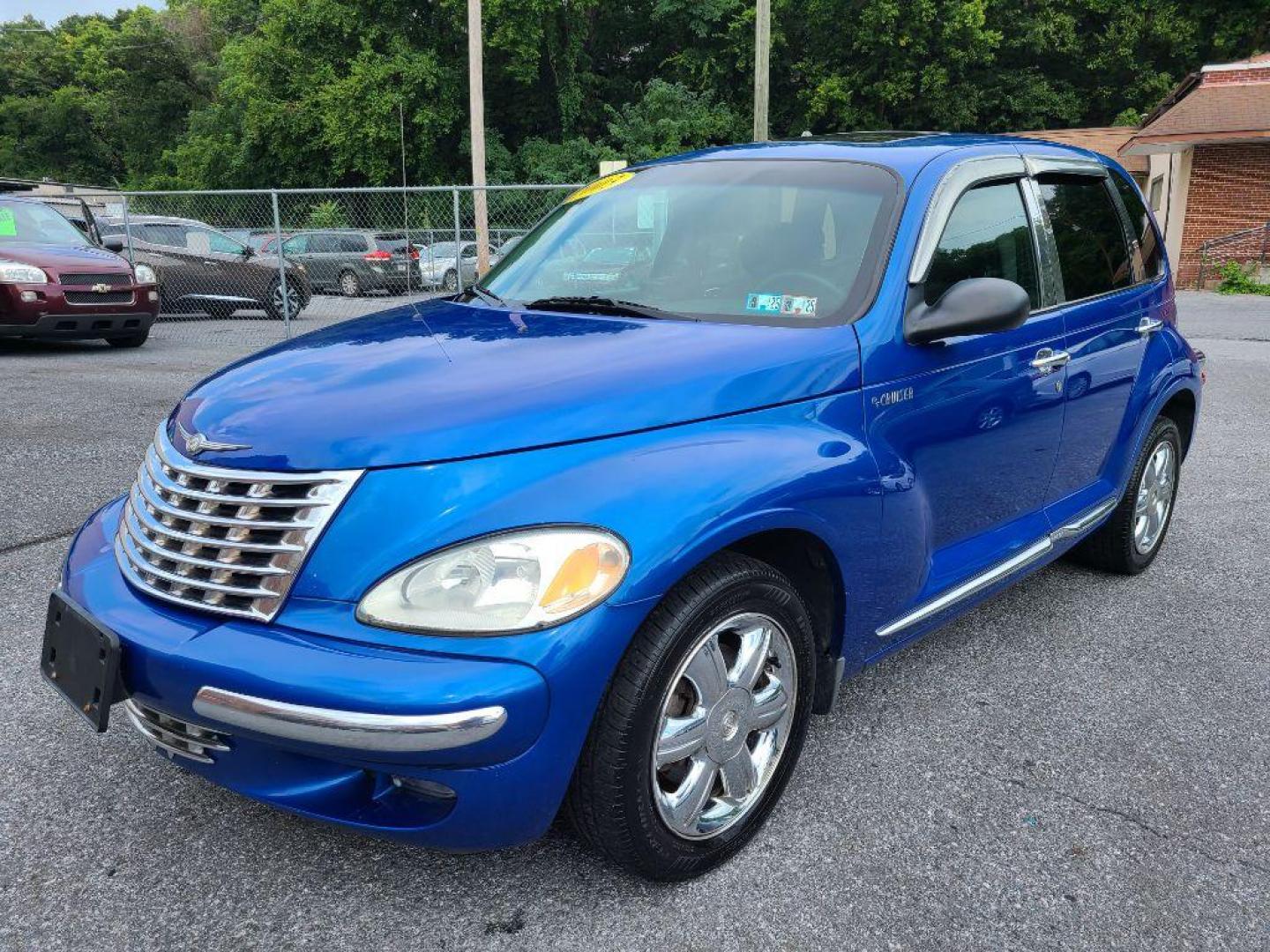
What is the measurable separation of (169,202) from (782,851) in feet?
54.8

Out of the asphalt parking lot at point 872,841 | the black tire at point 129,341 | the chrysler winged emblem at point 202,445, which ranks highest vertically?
the chrysler winged emblem at point 202,445

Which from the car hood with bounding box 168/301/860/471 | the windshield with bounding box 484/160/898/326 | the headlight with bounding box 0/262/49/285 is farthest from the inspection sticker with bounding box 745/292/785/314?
the headlight with bounding box 0/262/49/285

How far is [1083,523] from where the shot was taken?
381cm

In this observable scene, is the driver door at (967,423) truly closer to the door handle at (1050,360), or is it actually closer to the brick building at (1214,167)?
the door handle at (1050,360)

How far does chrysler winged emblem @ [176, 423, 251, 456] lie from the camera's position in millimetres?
2186

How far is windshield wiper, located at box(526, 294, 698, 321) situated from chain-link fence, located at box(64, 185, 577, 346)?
10.3 m

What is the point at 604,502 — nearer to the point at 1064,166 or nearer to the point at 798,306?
the point at 798,306

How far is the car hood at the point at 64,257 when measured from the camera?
10.4 metres

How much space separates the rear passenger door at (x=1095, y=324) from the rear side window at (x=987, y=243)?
0.20 meters

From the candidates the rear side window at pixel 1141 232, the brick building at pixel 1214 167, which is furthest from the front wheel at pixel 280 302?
the brick building at pixel 1214 167

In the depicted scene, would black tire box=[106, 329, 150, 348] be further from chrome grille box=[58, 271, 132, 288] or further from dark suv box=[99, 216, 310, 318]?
dark suv box=[99, 216, 310, 318]

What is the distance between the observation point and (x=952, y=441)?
115 inches

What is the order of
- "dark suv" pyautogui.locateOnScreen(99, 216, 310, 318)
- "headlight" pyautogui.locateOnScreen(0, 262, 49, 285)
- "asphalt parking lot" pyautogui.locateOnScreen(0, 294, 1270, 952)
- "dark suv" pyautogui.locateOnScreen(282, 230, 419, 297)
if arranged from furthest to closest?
"dark suv" pyautogui.locateOnScreen(99, 216, 310, 318) → "dark suv" pyautogui.locateOnScreen(282, 230, 419, 297) → "headlight" pyautogui.locateOnScreen(0, 262, 49, 285) → "asphalt parking lot" pyautogui.locateOnScreen(0, 294, 1270, 952)

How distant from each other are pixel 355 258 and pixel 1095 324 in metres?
12.0
